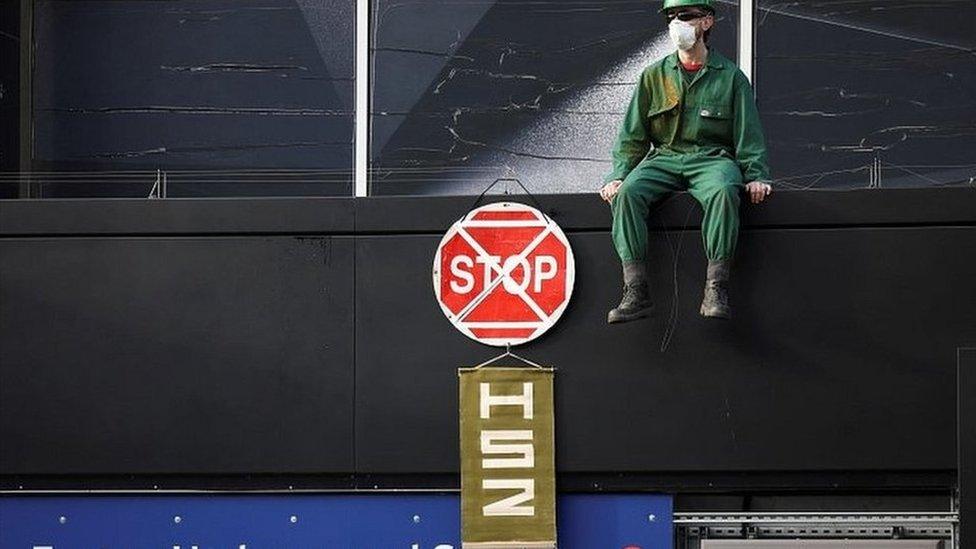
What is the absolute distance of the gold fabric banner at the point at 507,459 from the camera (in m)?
8.57

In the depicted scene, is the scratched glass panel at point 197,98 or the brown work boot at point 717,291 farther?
the scratched glass panel at point 197,98

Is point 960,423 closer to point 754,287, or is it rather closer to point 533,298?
point 754,287

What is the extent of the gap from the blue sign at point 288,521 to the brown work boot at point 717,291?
94 cm

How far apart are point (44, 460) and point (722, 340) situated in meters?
3.19

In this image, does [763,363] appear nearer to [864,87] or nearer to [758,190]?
[758,190]

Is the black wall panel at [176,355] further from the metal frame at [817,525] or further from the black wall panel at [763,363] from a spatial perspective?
the metal frame at [817,525]

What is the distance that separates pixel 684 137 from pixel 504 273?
1.02 m

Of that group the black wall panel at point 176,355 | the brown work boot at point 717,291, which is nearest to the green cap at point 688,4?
the brown work boot at point 717,291

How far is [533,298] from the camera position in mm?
8664

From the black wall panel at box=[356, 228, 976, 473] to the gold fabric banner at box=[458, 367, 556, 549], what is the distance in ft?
0.26

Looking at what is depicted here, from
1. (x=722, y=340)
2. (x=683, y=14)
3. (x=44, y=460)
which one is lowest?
(x=44, y=460)

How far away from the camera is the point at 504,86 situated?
1009cm

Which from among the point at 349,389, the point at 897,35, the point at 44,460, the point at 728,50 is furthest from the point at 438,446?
the point at 897,35

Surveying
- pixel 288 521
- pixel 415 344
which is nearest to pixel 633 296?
pixel 415 344
